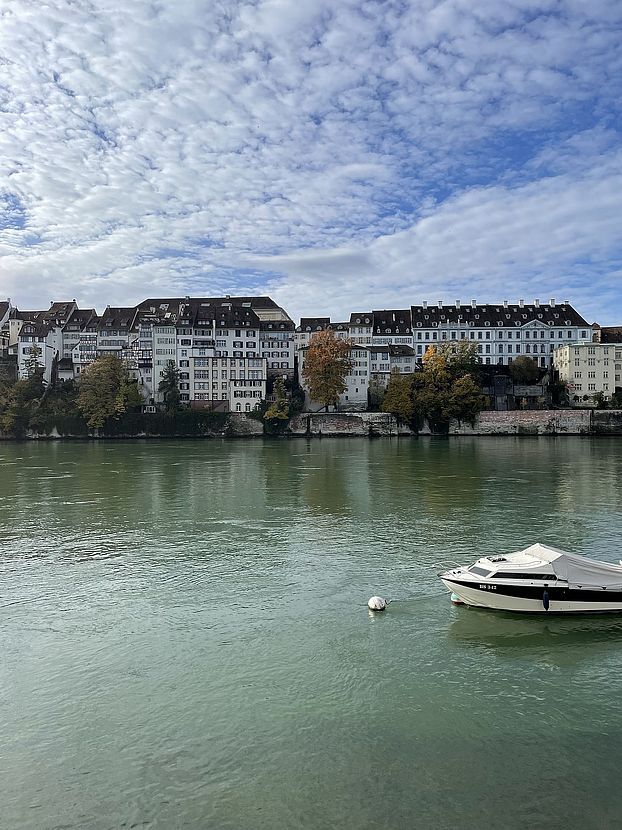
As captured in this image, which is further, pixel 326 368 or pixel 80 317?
pixel 80 317

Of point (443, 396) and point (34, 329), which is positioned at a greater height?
point (34, 329)

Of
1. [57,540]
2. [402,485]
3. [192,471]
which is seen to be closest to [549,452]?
[402,485]

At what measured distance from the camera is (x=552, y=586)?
16531 mm

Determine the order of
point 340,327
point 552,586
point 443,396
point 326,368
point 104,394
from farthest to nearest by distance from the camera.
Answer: point 340,327
point 326,368
point 104,394
point 443,396
point 552,586

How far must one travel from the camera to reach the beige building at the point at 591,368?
10819cm

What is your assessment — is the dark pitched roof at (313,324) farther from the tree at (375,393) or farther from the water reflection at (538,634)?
the water reflection at (538,634)

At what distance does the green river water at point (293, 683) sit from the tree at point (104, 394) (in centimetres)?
6655

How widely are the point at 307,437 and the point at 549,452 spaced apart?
3730 centimetres

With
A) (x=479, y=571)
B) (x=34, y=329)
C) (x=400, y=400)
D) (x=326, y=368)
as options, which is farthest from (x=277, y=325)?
(x=479, y=571)

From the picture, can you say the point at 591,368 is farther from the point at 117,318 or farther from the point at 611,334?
the point at 117,318

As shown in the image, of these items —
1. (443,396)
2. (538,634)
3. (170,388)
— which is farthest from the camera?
(170,388)

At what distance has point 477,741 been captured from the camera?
441 inches

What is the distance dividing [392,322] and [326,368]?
28926mm

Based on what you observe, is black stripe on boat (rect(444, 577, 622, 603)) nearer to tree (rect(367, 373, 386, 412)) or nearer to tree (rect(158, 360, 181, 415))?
tree (rect(158, 360, 181, 415))
